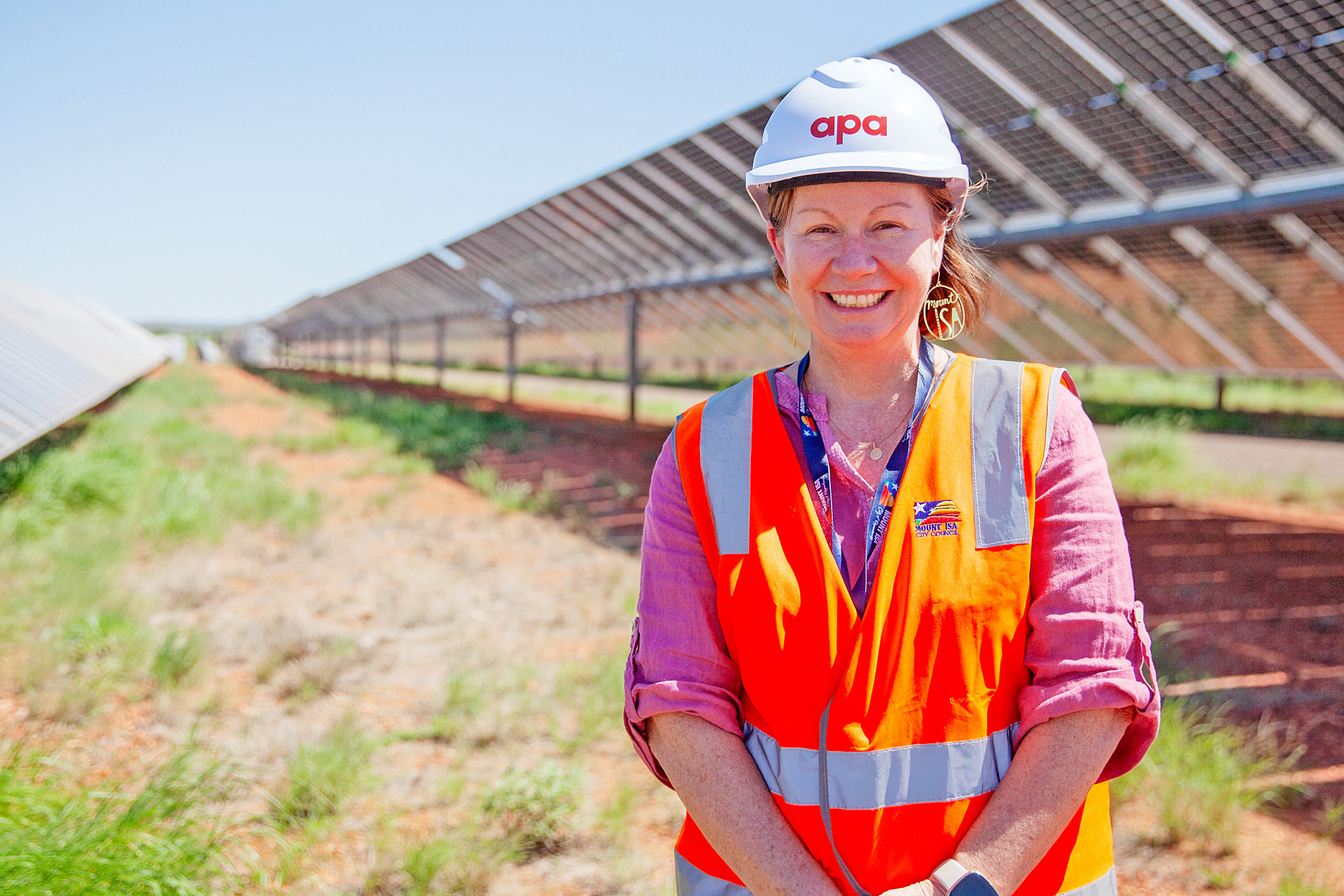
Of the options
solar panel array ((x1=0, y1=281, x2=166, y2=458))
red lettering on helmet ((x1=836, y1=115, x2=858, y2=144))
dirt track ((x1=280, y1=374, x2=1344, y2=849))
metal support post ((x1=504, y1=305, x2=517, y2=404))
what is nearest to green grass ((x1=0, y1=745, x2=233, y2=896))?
red lettering on helmet ((x1=836, y1=115, x2=858, y2=144))

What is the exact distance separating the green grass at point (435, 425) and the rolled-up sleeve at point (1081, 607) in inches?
378

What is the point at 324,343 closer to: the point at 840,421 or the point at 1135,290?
the point at 1135,290

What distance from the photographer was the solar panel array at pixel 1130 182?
5.80 meters

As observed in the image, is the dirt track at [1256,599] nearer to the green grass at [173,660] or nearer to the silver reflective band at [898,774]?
the silver reflective band at [898,774]

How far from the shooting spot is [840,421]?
1.42m

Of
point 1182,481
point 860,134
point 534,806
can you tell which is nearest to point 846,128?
point 860,134

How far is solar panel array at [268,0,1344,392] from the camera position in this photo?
580 cm

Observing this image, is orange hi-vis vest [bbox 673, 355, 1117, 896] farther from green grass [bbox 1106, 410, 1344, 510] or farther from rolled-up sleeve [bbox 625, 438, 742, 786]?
green grass [bbox 1106, 410, 1344, 510]

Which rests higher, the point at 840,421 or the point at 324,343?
the point at 840,421

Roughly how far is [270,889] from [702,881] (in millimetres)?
1722

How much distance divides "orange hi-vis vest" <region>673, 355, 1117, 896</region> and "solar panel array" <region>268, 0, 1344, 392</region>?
5.40 ft

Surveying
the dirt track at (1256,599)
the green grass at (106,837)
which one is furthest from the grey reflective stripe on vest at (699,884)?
the dirt track at (1256,599)

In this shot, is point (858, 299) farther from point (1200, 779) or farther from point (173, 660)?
point (173, 660)

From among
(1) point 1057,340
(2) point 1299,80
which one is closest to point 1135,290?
(1) point 1057,340
